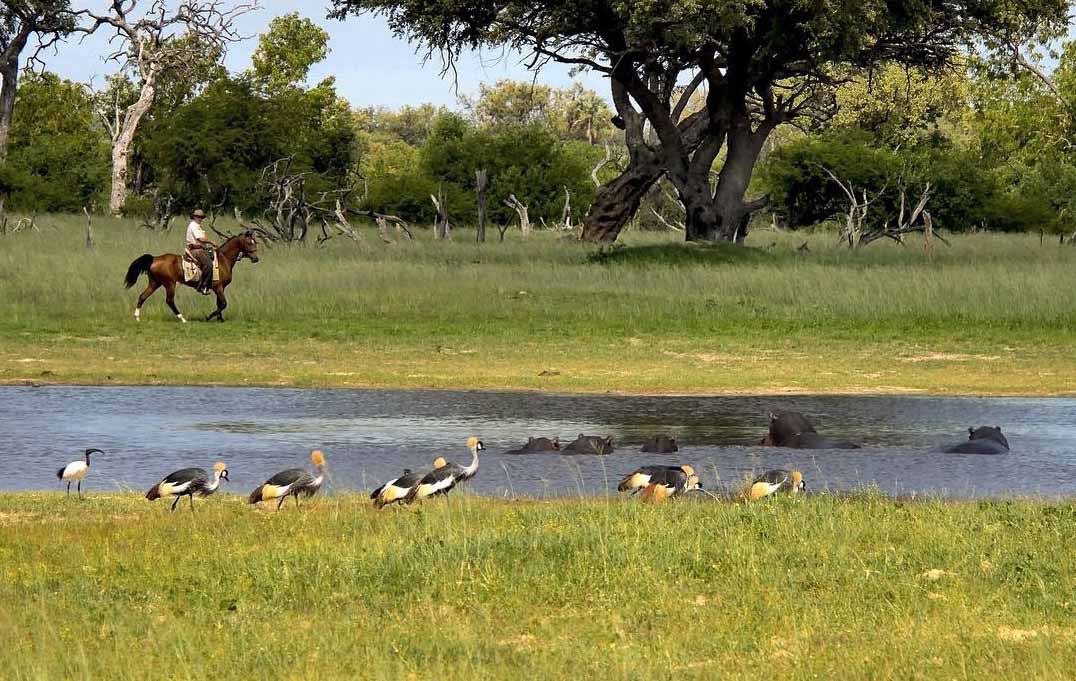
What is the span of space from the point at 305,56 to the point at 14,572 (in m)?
83.0

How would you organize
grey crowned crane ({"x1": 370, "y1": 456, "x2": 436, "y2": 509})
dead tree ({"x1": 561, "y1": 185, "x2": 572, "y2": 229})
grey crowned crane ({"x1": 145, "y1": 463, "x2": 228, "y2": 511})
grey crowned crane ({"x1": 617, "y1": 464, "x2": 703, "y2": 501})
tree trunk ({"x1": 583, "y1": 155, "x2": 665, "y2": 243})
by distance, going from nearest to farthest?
grey crowned crane ({"x1": 370, "y1": 456, "x2": 436, "y2": 509}) < grey crowned crane ({"x1": 145, "y1": 463, "x2": 228, "y2": 511}) < grey crowned crane ({"x1": 617, "y1": 464, "x2": 703, "y2": 501}) < tree trunk ({"x1": 583, "y1": 155, "x2": 665, "y2": 243}) < dead tree ({"x1": 561, "y1": 185, "x2": 572, "y2": 229})

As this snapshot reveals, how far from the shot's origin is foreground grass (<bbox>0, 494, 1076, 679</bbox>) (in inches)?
268

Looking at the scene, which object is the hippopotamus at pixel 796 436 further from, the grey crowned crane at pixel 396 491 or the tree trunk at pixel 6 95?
the tree trunk at pixel 6 95

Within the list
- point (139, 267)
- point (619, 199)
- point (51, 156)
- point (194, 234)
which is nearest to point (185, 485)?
point (194, 234)

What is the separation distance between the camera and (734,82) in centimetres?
3831

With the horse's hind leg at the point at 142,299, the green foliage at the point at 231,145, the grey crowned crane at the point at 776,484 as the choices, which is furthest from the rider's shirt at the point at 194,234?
the green foliage at the point at 231,145

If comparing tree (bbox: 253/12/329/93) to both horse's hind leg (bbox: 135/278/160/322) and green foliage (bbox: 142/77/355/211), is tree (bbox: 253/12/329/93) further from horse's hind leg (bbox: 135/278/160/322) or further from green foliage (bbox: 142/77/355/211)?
horse's hind leg (bbox: 135/278/160/322)

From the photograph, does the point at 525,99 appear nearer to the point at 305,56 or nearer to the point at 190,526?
the point at 305,56

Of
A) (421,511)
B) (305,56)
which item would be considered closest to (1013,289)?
(421,511)

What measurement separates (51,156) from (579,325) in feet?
153

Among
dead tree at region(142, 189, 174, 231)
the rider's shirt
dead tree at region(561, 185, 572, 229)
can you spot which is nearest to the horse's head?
the rider's shirt

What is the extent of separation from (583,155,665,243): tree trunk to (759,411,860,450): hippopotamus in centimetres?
3070

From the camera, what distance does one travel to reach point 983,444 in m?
14.3

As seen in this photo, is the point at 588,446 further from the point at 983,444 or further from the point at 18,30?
the point at 18,30
